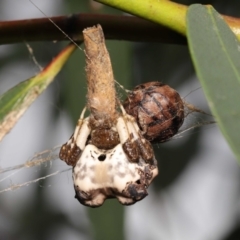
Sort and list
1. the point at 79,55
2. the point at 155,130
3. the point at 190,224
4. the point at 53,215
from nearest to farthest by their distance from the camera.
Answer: the point at 155,130 → the point at 79,55 → the point at 53,215 → the point at 190,224

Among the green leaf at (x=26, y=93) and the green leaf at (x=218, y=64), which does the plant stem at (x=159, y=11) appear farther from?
the green leaf at (x=26, y=93)

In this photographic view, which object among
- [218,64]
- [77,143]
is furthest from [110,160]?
[218,64]

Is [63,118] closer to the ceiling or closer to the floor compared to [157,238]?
closer to the ceiling

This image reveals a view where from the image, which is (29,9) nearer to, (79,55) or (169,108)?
(79,55)

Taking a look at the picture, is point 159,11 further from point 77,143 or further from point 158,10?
point 77,143

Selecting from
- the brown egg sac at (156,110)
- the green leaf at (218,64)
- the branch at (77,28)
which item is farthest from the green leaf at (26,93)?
the green leaf at (218,64)

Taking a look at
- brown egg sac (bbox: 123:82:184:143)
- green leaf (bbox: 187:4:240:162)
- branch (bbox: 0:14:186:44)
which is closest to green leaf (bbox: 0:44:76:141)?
branch (bbox: 0:14:186:44)

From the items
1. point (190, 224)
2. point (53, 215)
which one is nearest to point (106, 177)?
point (53, 215)
